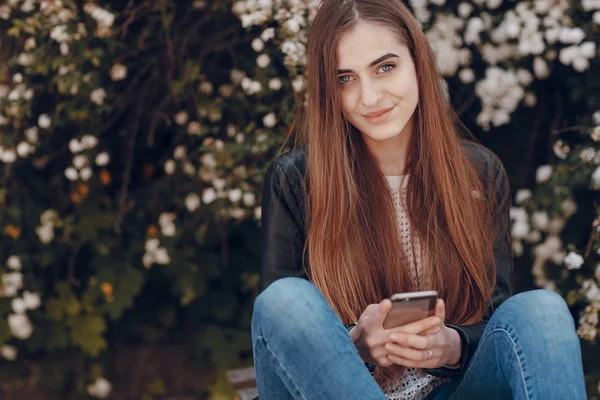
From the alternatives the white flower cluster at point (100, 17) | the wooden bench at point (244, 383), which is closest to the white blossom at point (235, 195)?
the wooden bench at point (244, 383)

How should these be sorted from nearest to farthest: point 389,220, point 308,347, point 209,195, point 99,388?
1. point 308,347
2. point 389,220
3. point 209,195
4. point 99,388

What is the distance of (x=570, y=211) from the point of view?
103 inches

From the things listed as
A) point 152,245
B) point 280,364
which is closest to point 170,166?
point 152,245

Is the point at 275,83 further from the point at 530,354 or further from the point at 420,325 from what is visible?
the point at 530,354

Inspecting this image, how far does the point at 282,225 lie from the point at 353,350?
1.53 feet

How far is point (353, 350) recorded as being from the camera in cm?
153

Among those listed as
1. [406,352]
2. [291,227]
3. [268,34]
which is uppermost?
[268,34]

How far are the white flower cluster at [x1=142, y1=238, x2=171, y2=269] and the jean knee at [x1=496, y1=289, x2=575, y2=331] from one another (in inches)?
58.8

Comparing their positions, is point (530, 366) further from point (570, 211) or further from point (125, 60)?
point (125, 60)

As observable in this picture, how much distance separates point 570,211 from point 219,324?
1356 millimetres

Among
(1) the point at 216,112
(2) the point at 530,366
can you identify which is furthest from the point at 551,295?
(1) the point at 216,112

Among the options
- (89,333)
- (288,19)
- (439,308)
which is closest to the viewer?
(439,308)

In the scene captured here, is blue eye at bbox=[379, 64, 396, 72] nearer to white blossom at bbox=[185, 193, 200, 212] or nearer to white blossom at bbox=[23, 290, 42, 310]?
white blossom at bbox=[185, 193, 200, 212]

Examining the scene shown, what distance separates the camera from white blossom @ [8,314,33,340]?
2.92m
